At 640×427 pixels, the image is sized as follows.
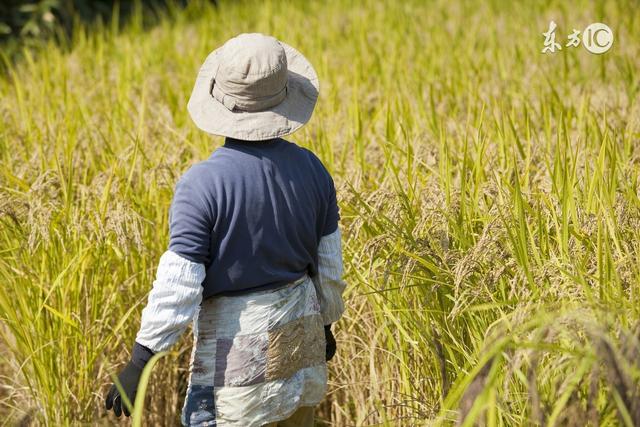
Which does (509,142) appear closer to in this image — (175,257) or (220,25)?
(175,257)

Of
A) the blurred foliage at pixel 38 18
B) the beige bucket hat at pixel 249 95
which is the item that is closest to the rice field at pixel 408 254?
the beige bucket hat at pixel 249 95

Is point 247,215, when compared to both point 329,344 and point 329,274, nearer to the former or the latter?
point 329,274

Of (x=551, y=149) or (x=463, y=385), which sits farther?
(x=551, y=149)

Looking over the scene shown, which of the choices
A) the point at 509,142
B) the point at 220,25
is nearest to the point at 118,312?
the point at 509,142

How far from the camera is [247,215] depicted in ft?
5.64

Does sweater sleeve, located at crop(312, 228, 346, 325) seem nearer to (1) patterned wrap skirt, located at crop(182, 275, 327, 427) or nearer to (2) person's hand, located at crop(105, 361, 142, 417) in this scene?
(1) patterned wrap skirt, located at crop(182, 275, 327, 427)

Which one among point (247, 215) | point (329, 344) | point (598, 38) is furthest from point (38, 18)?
point (247, 215)

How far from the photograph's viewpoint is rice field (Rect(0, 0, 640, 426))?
1.66m

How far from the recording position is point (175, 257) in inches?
65.1

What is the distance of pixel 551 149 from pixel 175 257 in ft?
5.43

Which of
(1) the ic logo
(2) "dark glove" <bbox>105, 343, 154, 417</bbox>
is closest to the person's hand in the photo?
(2) "dark glove" <bbox>105, 343, 154, 417</bbox>

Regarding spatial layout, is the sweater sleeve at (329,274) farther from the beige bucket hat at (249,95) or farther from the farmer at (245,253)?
the beige bucket hat at (249,95)

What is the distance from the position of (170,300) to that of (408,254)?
559 millimetres

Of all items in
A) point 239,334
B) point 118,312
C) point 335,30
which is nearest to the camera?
point 239,334
